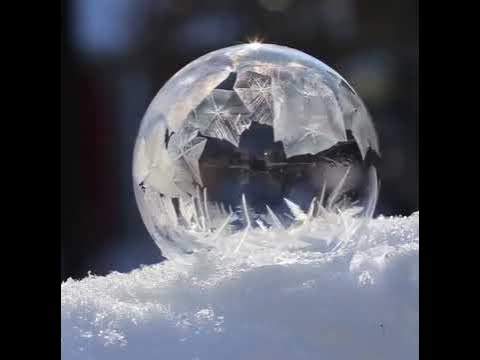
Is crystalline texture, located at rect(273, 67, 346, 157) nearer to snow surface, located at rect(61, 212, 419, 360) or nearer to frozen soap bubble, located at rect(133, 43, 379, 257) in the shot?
frozen soap bubble, located at rect(133, 43, 379, 257)

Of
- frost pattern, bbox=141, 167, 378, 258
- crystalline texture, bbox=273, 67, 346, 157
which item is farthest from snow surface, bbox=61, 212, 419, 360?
crystalline texture, bbox=273, 67, 346, 157

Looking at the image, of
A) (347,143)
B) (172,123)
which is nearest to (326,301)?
(347,143)

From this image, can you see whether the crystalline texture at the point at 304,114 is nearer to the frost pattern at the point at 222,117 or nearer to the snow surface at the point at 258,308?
the frost pattern at the point at 222,117

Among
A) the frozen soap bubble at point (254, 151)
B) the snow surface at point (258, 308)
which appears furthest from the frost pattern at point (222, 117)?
the snow surface at point (258, 308)

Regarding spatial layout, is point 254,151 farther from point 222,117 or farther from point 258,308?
point 258,308

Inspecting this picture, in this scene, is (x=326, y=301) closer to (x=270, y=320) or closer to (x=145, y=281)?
(x=270, y=320)
